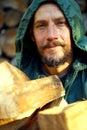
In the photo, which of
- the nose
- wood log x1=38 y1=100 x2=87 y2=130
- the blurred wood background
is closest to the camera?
wood log x1=38 y1=100 x2=87 y2=130

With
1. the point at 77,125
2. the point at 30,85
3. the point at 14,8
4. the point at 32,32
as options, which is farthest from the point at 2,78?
the point at 14,8

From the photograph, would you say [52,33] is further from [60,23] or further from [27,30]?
[27,30]

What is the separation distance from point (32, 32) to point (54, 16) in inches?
6.5

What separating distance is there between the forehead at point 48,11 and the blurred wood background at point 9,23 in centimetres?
111

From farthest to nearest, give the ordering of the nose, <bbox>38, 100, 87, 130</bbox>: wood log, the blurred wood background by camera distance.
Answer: the blurred wood background
the nose
<bbox>38, 100, 87, 130</bbox>: wood log

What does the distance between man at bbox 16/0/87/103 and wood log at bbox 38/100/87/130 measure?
1.38 ft

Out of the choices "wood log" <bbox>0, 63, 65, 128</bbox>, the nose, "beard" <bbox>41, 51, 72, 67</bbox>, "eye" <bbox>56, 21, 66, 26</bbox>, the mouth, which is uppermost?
"wood log" <bbox>0, 63, 65, 128</bbox>

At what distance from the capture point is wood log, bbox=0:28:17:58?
2.67 meters

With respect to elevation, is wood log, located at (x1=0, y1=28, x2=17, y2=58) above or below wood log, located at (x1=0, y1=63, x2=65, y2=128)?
below

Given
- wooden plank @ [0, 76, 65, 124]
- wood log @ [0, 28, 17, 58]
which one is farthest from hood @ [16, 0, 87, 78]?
wood log @ [0, 28, 17, 58]

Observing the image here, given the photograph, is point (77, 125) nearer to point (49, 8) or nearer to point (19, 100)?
point (19, 100)

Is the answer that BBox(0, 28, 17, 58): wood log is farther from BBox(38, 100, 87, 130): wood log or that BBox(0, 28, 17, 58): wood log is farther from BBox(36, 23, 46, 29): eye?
BBox(38, 100, 87, 130): wood log

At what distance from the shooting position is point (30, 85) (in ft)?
3.24

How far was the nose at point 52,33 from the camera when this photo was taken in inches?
57.0
